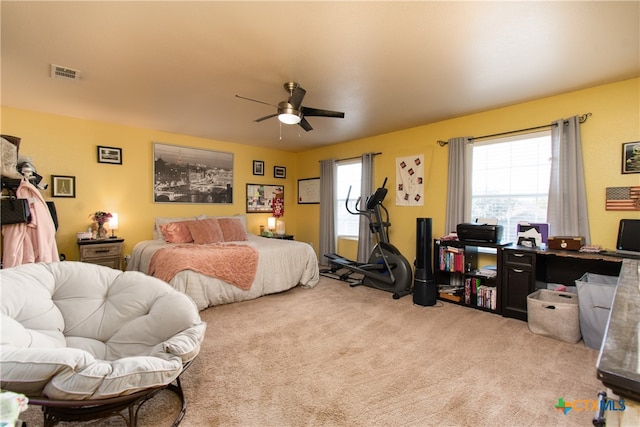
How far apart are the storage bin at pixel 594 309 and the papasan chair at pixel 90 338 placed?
3.02m

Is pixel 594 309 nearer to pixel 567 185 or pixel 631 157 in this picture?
pixel 567 185

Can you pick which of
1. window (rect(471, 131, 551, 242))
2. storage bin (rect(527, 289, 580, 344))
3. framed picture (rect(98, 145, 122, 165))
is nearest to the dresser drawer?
storage bin (rect(527, 289, 580, 344))

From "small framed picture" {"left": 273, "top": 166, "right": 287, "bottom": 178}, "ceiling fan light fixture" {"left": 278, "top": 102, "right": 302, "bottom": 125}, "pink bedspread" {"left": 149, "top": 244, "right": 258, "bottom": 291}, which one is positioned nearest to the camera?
"ceiling fan light fixture" {"left": 278, "top": 102, "right": 302, "bottom": 125}

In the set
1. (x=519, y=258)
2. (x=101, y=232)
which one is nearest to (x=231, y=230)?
(x=101, y=232)

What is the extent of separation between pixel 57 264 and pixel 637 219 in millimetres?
4656

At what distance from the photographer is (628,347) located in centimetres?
73

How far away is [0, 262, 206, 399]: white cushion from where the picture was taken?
3.99 feet

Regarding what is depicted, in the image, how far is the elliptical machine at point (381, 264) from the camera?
4113 mm

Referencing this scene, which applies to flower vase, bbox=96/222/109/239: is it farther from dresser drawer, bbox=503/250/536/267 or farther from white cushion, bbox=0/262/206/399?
dresser drawer, bbox=503/250/536/267

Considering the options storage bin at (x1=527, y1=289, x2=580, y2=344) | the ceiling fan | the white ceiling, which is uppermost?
the white ceiling

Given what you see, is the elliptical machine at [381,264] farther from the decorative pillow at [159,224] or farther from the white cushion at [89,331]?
the white cushion at [89,331]

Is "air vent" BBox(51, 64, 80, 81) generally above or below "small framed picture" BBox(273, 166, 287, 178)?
above

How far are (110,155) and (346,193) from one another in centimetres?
383

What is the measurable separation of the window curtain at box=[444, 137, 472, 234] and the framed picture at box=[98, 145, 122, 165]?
480 cm
